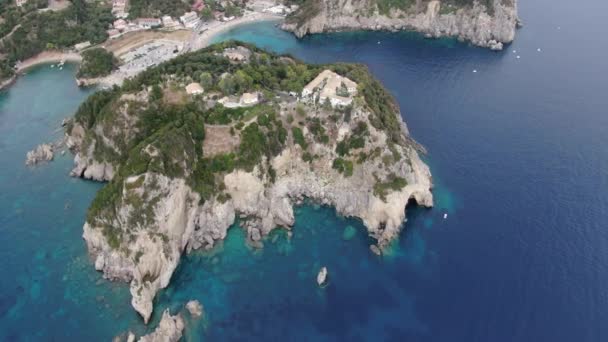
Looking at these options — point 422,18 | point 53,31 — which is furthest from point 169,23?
point 422,18

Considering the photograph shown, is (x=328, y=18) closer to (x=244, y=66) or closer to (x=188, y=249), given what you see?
(x=244, y=66)

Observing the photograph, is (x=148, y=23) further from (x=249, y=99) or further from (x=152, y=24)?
(x=249, y=99)

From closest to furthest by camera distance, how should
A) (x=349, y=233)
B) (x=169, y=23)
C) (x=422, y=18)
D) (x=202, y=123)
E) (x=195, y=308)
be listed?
(x=195, y=308) → (x=349, y=233) → (x=202, y=123) → (x=422, y=18) → (x=169, y=23)

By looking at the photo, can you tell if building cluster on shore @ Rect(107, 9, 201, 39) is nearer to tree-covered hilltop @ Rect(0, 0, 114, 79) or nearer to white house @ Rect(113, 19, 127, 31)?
white house @ Rect(113, 19, 127, 31)

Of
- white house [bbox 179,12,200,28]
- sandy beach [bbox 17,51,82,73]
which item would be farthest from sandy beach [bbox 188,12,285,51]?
sandy beach [bbox 17,51,82,73]

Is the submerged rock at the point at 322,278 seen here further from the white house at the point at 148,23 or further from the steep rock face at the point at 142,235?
the white house at the point at 148,23

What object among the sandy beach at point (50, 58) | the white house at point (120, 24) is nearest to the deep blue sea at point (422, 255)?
the sandy beach at point (50, 58)
